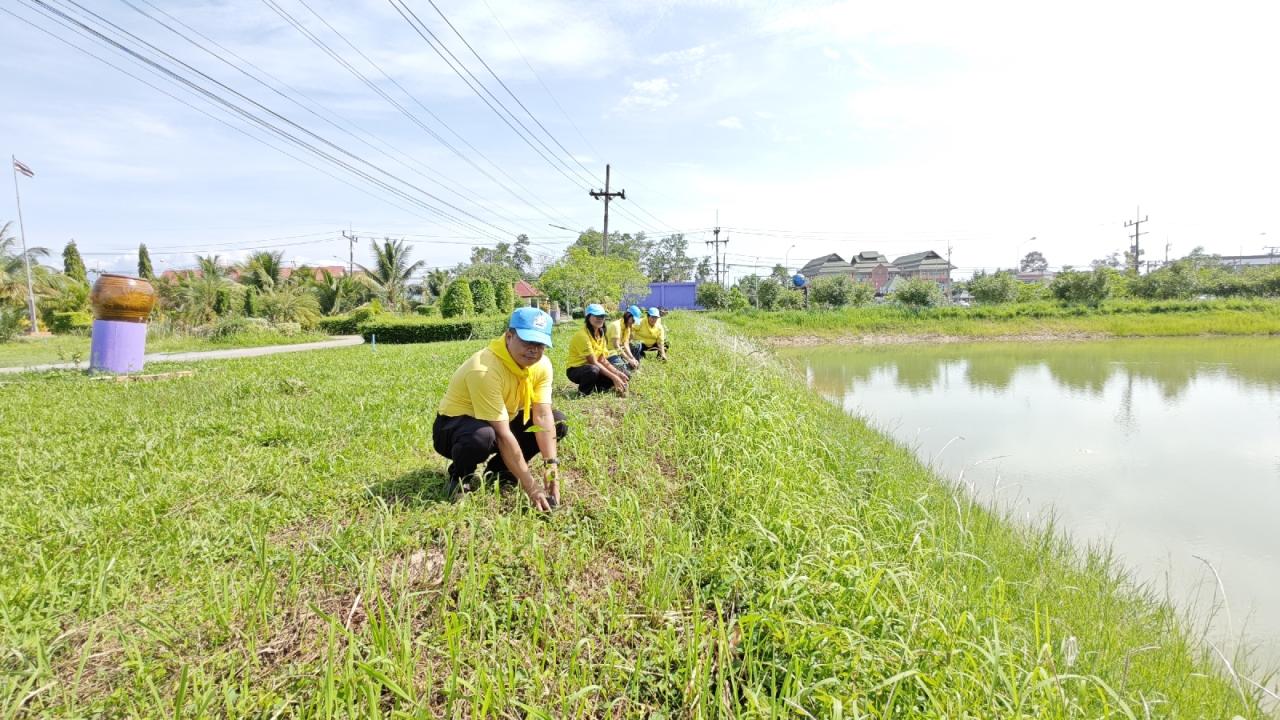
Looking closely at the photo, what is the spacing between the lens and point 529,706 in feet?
4.84

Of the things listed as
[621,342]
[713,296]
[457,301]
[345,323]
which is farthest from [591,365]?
[713,296]

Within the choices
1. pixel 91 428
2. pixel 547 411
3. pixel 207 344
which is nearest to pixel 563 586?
pixel 547 411

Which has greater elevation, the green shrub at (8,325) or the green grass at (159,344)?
the green shrub at (8,325)

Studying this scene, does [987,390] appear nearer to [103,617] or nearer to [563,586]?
[563,586]

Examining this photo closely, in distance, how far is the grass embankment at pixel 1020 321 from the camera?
25156 millimetres

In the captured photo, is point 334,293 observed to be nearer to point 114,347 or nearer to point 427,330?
point 427,330

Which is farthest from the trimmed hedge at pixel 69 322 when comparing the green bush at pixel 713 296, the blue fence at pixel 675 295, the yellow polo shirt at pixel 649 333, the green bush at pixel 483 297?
the blue fence at pixel 675 295

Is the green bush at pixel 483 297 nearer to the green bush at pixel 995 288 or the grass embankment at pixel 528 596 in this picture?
the grass embankment at pixel 528 596

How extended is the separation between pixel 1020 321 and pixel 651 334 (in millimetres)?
25206

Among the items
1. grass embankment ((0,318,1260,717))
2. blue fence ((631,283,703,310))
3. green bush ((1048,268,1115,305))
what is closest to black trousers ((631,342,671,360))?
grass embankment ((0,318,1260,717))

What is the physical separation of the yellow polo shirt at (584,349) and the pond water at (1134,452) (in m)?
3.39

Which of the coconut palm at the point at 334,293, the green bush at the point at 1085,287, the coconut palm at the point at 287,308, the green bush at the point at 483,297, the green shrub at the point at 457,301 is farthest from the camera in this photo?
the green bush at the point at 1085,287

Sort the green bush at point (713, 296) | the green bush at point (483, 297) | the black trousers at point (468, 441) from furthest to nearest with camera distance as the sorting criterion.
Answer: the green bush at point (713, 296) → the green bush at point (483, 297) → the black trousers at point (468, 441)

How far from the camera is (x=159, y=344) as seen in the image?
16.0 m
